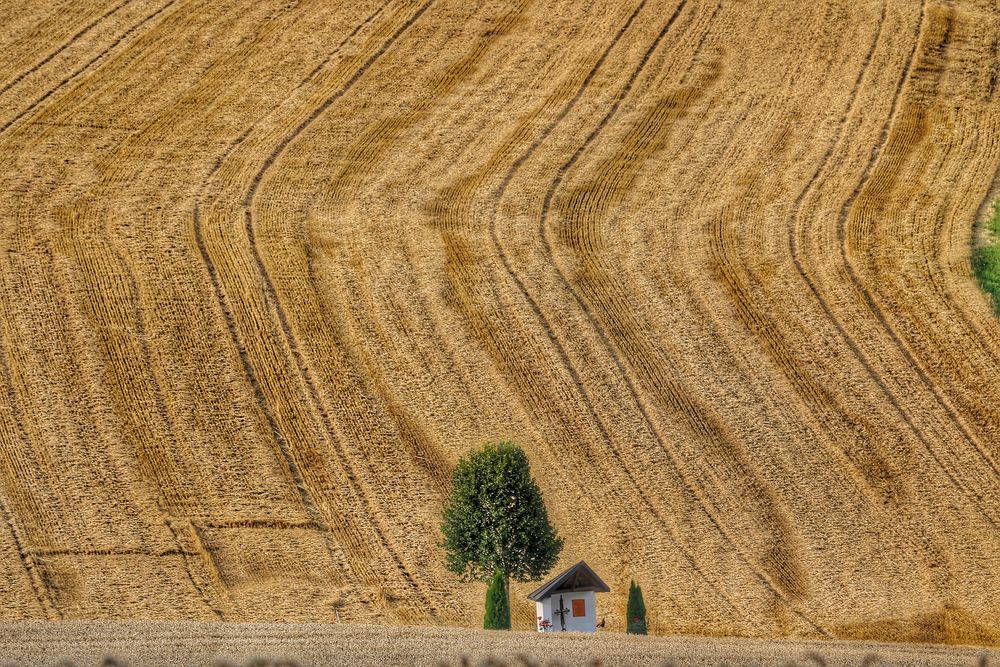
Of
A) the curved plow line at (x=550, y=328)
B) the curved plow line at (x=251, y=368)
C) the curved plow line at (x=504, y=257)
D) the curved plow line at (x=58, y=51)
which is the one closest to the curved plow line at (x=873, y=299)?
the curved plow line at (x=550, y=328)

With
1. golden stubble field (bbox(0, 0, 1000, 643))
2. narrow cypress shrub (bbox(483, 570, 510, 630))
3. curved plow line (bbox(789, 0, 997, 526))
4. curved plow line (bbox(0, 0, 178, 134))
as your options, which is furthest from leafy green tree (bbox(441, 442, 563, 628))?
curved plow line (bbox(0, 0, 178, 134))

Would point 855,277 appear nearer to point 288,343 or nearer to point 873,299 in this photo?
point 873,299

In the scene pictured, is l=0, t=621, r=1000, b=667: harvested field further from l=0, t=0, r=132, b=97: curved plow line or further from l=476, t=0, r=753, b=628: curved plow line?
l=0, t=0, r=132, b=97: curved plow line

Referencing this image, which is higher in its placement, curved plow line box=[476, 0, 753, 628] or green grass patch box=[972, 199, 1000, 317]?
curved plow line box=[476, 0, 753, 628]

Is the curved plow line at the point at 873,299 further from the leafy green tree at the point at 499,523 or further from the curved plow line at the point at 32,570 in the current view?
the curved plow line at the point at 32,570

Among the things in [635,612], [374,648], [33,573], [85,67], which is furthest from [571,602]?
[85,67]

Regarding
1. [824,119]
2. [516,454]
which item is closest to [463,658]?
[516,454]
